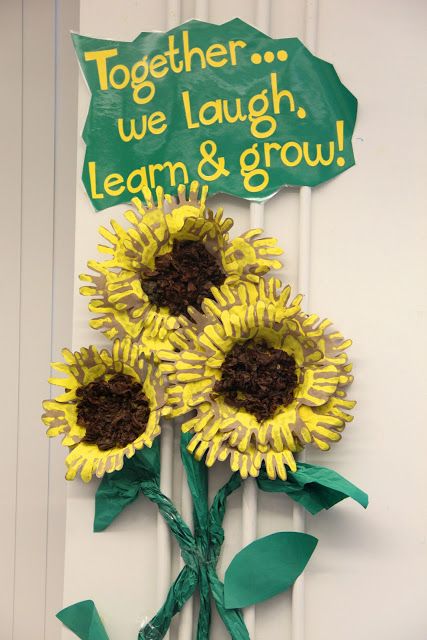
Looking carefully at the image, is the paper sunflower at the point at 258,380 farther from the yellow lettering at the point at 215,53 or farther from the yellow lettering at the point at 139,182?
the yellow lettering at the point at 215,53

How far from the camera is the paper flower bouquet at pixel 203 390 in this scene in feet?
3.31

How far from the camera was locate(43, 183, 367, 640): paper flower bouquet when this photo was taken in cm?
101

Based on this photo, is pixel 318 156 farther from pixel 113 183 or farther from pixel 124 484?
pixel 124 484

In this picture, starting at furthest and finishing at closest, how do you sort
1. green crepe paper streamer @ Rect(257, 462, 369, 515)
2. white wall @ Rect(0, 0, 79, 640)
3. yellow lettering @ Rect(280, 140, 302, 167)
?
white wall @ Rect(0, 0, 79, 640), yellow lettering @ Rect(280, 140, 302, 167), green crepe paper streamer @ Rect(257, 462, 369, 515)

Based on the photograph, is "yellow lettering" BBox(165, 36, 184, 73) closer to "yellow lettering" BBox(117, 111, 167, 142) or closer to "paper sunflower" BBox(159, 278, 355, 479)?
"yellow lettering" BBox(117, 111, 167, 142)

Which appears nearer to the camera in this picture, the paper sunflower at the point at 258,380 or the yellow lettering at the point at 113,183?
the paper sunflower at the point at 258,380

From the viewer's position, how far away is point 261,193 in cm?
109

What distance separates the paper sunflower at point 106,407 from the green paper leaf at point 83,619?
0.70 feet

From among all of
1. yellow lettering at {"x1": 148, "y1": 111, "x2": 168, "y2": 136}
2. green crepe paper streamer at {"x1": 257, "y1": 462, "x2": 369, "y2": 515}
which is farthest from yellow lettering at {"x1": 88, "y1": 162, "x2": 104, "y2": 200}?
green crepe paper streamer at {"x1": 257, "y1": 462, "x2": 369, "y2": 515}

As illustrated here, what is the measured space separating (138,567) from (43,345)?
17.8 inches

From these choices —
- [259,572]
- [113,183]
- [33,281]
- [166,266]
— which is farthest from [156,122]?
[259,572]

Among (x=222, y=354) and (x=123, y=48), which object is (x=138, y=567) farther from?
(x=123, y=48)

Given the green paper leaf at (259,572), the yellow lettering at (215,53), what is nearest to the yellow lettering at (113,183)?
the yellow lettering at (215,53)

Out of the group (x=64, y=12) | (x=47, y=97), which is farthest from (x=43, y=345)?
(x=64, y=12)
